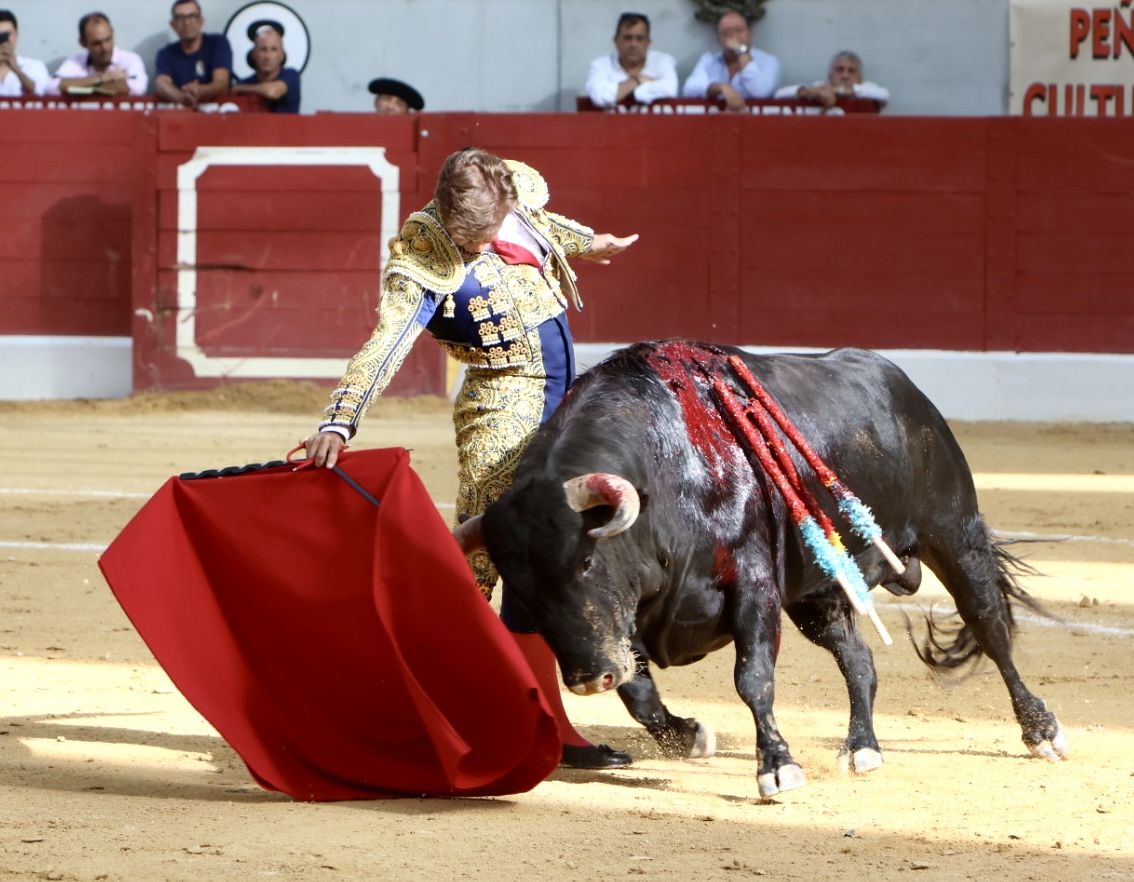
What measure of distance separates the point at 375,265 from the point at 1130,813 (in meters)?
7.12

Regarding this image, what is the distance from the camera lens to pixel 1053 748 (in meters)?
3.43

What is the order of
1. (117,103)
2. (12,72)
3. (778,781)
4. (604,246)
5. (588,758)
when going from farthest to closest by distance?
(12,72)
(117,103)
(604,246)
(588,758)
(778,781)

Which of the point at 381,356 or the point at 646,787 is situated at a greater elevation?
the point at 381,356

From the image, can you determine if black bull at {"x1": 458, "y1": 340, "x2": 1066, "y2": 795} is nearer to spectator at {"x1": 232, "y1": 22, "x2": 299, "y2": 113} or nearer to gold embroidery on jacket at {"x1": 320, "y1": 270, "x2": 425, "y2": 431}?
gold embroidery on jacket at {"x1": 320, "y1": 270, "x2": 425, "y2": 431}

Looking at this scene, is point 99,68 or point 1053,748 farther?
point 99,68

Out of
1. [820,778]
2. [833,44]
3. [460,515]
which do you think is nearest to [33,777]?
[460,515]

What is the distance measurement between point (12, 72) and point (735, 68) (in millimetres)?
3925

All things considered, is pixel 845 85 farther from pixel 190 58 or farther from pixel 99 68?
pixel 99 68

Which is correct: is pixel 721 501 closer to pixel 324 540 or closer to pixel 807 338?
pixel 324 540

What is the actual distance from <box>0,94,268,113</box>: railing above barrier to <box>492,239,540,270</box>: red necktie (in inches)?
269

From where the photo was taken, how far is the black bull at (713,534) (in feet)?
9.73

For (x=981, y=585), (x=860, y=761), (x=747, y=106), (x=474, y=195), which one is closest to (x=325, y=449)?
(x=474, y=195)

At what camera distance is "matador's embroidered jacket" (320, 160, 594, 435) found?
3.21 m

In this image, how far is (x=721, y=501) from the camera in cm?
321
